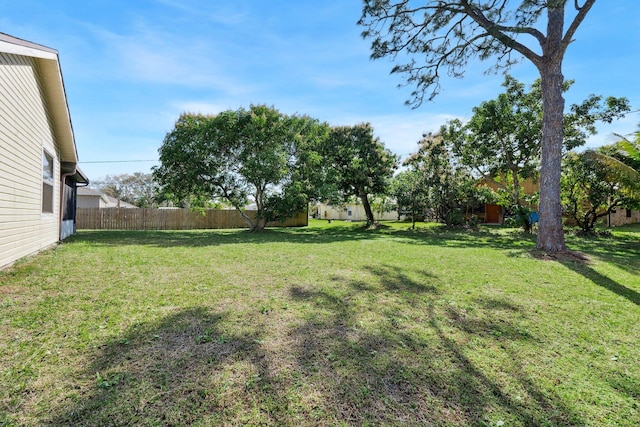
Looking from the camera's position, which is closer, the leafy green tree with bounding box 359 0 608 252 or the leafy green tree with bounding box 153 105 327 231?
the leafy green tree with bounding box 359 0 608 252

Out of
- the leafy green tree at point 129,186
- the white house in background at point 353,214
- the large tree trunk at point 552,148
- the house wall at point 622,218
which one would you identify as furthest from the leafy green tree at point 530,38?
the leafy green tree at point 129,186

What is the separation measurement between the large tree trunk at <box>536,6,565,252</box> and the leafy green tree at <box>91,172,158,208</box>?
154ft

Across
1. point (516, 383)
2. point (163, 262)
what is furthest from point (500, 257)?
point (163, 262)

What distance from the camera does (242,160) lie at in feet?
52.2

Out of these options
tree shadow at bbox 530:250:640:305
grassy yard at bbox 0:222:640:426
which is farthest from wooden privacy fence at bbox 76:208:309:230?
grassy yard at bbox 0:222:640:426

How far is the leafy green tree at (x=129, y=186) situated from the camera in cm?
4475

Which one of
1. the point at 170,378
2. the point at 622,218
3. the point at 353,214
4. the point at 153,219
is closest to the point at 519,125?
the point at 170,378

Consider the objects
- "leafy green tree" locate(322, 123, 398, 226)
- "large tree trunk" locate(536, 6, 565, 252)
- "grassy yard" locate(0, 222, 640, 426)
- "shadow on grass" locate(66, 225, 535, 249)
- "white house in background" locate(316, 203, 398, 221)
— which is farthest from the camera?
"white house in background" locate(316, 203, 398, 221)

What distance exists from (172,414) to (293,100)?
16.3 m

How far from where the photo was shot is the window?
25.8 ft

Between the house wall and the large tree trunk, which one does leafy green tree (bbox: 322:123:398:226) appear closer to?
the large tree trunk

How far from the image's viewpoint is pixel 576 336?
3.30 m

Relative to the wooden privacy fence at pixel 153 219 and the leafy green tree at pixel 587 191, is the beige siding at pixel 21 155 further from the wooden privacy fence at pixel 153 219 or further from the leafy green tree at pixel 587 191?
the leafy green tree at pixel 587 191

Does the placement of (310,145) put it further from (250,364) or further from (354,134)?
(250,364)
